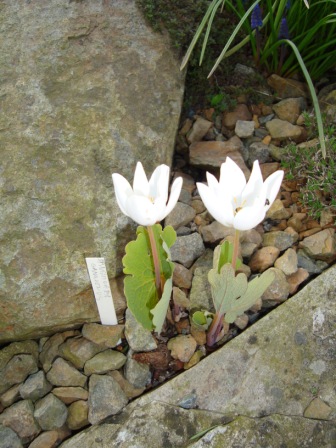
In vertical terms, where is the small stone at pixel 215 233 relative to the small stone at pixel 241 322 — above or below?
above

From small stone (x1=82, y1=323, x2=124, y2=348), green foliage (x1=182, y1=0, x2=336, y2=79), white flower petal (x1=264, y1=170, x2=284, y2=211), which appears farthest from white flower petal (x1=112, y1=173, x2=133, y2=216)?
green foliage (x1=182, y1=0, x2=336, y2=79)

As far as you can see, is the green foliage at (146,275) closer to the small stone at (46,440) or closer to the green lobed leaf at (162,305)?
the green lobed leaf at (162,305)

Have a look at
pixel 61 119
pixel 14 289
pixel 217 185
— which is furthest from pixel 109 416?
pixel 61 119

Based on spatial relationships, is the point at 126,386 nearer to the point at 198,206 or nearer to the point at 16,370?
the point at 16,370

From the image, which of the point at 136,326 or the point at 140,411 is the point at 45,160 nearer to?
the point at 136,326

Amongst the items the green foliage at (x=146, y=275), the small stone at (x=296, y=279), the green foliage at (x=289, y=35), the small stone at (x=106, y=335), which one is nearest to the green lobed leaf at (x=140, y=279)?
the green foliage at (x=146, y=275)

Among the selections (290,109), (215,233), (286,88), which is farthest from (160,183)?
(286,88)
